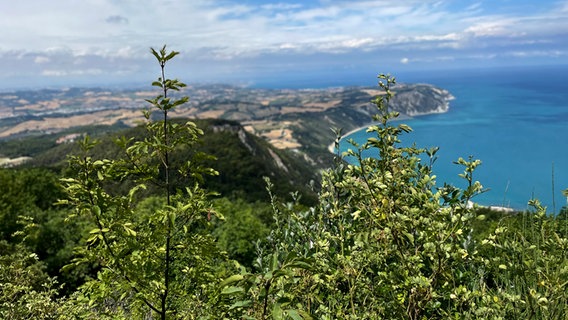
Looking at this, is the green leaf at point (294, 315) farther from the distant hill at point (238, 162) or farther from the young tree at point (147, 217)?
the distant hill at point (238, 162)

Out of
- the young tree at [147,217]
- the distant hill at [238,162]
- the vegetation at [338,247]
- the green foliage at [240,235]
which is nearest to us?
the vegetation at [338,247]

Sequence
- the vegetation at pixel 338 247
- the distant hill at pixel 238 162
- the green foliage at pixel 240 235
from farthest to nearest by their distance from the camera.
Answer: the distant hill at pixel 238 162 < the green foliage at pixel 240 235 < the vegetation at pixel 338 247

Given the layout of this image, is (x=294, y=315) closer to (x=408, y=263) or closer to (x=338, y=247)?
(x=408, y=263)

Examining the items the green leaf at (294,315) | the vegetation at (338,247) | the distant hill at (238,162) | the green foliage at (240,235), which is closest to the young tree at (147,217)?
the vegetation at (338,247)

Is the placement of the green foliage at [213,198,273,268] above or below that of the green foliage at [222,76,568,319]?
below

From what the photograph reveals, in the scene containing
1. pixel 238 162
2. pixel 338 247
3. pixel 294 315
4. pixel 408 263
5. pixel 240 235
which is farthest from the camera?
Result: pixel 238 162

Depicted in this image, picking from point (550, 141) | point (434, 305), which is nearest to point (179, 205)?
point (434, 305)

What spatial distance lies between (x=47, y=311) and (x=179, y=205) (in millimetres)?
3669

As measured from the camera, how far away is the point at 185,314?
404cm

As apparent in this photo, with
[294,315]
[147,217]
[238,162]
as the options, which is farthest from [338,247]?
[238,162]

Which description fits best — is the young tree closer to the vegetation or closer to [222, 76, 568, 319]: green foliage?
the vegetation

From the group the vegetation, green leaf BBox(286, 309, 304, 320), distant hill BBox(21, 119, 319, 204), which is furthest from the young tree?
distant hill BBox(21, 119, 319, 204)

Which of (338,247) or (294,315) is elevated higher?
(294,315)

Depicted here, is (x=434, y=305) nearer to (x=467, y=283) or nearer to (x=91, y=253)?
(x=467, y=283)
